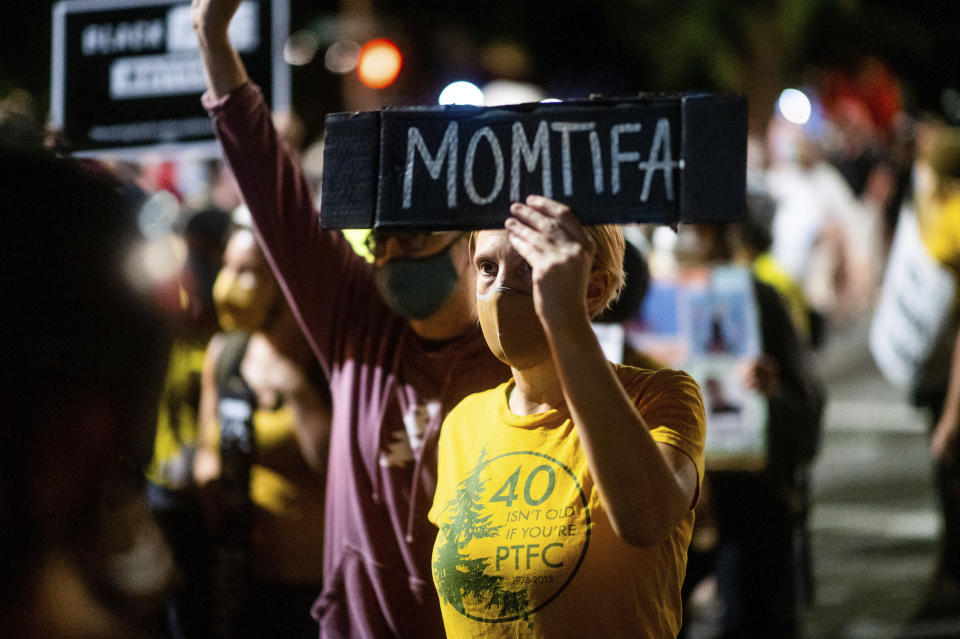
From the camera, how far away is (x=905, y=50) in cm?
2264

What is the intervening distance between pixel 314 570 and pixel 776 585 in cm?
227

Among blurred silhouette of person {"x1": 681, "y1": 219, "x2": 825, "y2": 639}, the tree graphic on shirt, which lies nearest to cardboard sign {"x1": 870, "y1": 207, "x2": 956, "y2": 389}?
blurred silhouette of person {"x1": 681, "y1": 219, "x2": 825, "y2": 639}

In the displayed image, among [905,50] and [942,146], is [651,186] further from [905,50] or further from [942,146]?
[905,50]

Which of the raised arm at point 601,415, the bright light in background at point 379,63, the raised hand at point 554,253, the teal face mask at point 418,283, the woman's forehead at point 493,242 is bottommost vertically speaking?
the raised arm at point 601,415

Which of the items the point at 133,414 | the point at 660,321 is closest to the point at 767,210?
the point at 660,321

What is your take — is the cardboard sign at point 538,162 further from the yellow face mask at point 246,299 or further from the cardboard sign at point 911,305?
the cardboard sign at point 911,305

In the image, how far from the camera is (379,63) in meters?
9.75

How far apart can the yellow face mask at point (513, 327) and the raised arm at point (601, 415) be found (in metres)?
0.18

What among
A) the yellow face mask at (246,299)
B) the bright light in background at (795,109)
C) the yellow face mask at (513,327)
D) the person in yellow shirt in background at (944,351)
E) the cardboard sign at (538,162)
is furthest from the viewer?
the bright light in background at (795,109)

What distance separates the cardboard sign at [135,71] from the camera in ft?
13.9

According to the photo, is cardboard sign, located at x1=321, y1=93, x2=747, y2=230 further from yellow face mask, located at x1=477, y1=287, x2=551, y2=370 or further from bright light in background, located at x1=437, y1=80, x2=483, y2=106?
bright light in background, located at x1=437, y1=80, x2=483, y2=106

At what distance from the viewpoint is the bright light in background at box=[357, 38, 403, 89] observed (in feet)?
31.6

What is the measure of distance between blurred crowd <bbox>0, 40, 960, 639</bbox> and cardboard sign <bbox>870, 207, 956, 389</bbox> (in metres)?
0.07

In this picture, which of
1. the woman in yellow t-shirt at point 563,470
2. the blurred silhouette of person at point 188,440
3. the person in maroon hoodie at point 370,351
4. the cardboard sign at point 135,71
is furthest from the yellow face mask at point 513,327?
the cardboard sign at point 135,71
